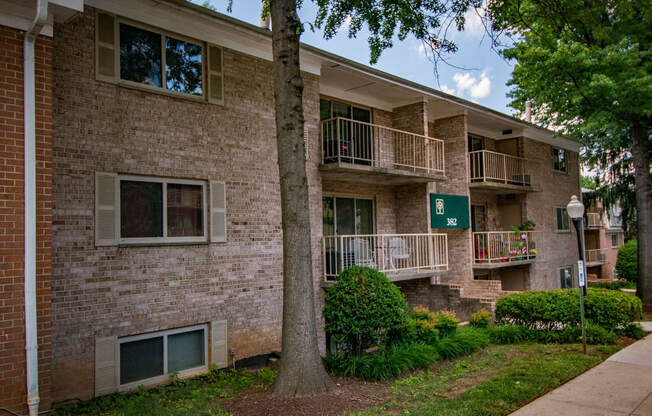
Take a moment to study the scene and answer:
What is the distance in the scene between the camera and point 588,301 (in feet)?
33.9

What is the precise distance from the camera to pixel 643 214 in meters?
15.6

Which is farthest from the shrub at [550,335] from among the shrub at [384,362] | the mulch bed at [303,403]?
the mulch bed at [303,403]

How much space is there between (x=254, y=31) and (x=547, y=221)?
15517 millimetres

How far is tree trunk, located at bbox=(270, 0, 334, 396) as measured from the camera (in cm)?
638

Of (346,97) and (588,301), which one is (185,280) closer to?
(346,97)

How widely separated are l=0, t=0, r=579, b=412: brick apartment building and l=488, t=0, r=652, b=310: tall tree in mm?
4607

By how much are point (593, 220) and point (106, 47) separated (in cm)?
2825

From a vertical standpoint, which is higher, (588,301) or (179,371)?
(588,301)

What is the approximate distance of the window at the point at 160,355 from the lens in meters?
7.30

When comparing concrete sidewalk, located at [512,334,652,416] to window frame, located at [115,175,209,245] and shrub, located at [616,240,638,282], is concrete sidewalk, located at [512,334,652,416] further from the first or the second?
shrub, located at [616,240,638,282]

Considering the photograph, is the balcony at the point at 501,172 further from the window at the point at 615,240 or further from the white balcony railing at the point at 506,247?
the window at the point at 615,240

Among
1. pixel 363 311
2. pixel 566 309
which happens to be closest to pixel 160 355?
pixel 363 311

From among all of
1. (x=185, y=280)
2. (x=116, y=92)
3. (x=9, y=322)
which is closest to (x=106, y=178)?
(x=116, y=92)

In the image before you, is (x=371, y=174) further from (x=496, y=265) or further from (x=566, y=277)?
(x=566, y=277)
